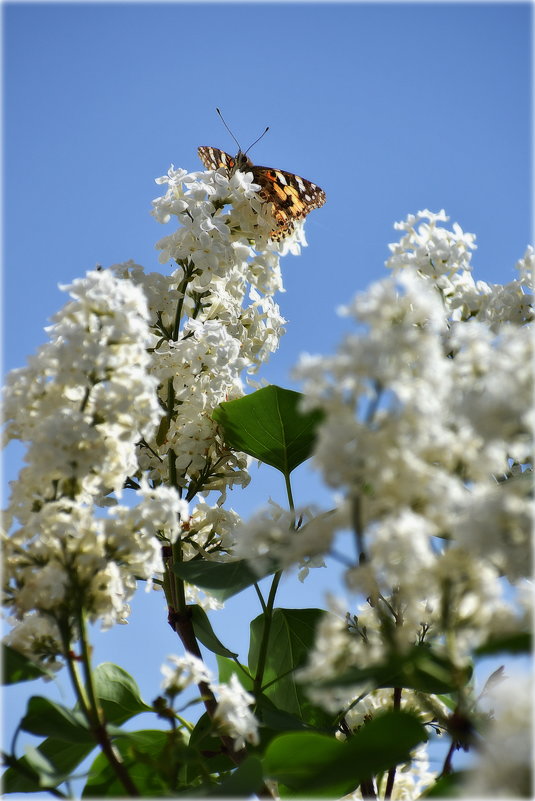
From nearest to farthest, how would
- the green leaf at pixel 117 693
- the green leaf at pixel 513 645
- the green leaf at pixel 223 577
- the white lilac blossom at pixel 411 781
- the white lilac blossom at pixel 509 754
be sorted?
the white lilac blossom at pixel 509 754
the green leaf at pixel 513 645
the green leaf at pixel 223 577
the green leaf at pixel 117 693
the white lilac blossom at pixel 411 781

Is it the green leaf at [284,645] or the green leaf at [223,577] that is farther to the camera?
the green leaf at [284,645]

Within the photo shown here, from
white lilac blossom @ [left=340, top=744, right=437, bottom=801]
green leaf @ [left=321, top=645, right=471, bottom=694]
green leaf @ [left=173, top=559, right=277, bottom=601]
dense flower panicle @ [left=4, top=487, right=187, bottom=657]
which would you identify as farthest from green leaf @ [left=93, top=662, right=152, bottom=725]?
green leaf @ [left=321, top=645, right=471, bottom=694]

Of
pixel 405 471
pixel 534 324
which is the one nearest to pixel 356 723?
pixel 534 324

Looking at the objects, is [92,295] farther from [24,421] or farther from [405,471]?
[405,471]

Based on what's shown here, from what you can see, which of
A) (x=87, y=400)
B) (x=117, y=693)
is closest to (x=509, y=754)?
(x=87, y=400)

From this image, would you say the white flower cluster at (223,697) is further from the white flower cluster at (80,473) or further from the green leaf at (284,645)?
the green leaf at (284,645)

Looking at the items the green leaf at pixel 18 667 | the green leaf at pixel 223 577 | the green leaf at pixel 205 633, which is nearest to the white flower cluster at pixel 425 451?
the green leaf at pixel 18 667

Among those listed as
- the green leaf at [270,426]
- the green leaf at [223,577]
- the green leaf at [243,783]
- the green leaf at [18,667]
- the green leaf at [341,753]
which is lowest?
the green leaf at [243,783]
